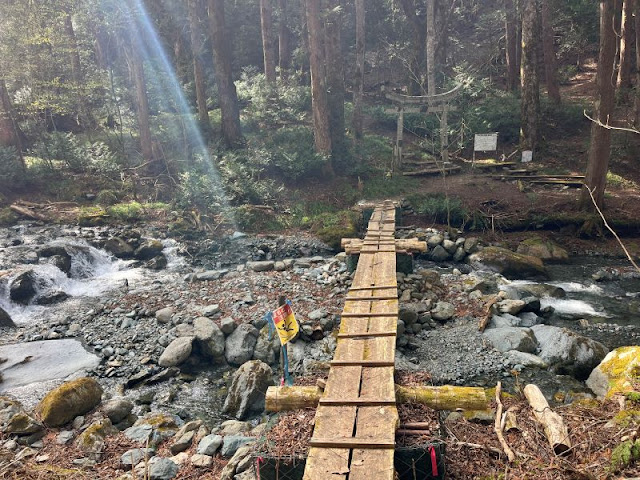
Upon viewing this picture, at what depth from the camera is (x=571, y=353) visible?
6.86 metres

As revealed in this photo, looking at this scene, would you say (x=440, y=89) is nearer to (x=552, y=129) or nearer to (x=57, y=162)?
(x=552, y=129)

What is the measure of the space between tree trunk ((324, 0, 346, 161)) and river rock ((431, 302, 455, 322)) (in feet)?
36.8

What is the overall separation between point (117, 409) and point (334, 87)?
16.6 m

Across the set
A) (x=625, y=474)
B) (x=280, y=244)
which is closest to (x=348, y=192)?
(x=280, y=244)

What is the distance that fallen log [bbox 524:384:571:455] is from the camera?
3.49 metres

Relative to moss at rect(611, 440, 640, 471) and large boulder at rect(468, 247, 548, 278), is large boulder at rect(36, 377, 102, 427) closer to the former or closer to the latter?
moss at rect(611, 440, 640, 471)

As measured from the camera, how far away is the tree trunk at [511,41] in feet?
74.7

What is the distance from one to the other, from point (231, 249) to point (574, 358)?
388 inches

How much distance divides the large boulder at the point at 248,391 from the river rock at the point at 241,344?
37.4 inches

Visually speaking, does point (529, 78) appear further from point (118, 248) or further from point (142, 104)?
point (118, 248)

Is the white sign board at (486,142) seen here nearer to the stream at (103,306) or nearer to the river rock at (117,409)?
→ the stream at (103,306)

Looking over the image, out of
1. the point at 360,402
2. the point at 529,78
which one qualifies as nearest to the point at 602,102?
the point at 529,78

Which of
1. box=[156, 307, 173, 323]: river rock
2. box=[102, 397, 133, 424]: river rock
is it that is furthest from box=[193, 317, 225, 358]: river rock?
box=[102, 397, 133, 424]: river rock

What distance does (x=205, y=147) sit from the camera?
741 inches
